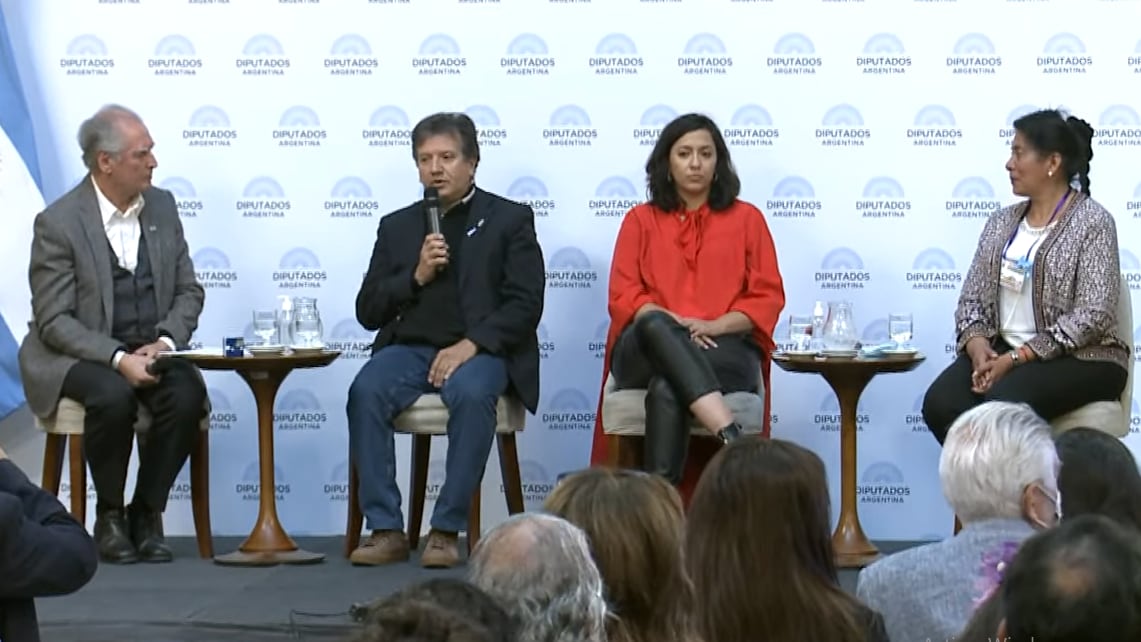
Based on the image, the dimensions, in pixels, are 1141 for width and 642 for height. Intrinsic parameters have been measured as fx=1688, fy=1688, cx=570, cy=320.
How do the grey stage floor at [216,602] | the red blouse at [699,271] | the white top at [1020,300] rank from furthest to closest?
the red blouse at [699,271], the white top at [1020,300], the grey stage floor at [216,602]

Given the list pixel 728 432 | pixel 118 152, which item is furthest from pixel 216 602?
pixel 118 152

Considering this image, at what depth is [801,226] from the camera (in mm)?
5559

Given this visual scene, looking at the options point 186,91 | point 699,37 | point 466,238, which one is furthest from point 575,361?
point 186,91

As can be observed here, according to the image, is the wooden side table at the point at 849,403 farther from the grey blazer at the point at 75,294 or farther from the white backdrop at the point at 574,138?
the grey blazer at the point at 75,294

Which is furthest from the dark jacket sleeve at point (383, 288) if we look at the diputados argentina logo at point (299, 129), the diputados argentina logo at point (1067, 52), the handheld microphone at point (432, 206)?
the diputados argentina logo at point (1067, 52)

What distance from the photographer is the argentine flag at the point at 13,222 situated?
18.1 ft

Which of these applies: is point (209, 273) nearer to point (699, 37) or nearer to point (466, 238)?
point (466, 238)

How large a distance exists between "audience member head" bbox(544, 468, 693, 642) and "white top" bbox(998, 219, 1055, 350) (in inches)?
119

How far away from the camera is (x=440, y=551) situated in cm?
478

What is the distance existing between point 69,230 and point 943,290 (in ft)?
9.10

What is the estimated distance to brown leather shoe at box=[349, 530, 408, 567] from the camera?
4.84 meters

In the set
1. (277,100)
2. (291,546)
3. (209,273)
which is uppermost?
(277,100)

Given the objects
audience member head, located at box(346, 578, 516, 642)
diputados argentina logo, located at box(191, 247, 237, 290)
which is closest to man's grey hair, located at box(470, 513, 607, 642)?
audience member head, located at box(346, 578, 516, 642)

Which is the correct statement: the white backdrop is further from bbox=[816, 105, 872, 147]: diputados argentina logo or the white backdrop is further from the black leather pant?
the black leather pant
